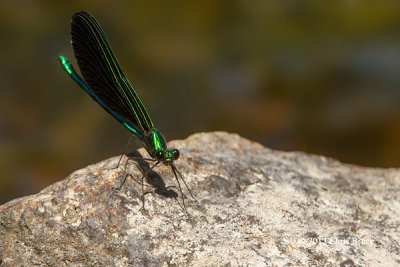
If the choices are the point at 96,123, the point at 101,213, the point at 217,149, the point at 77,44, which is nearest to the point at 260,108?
the point at 96,123

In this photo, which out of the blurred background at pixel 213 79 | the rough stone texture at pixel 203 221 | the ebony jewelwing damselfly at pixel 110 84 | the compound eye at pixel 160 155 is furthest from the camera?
the blurred background at pixel 213 79

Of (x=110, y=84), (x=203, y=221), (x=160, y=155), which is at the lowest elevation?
(x=203, y=221)

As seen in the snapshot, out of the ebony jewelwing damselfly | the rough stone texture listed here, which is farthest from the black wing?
the rough stone texture

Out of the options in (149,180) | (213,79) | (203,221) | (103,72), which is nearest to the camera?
(203,221)

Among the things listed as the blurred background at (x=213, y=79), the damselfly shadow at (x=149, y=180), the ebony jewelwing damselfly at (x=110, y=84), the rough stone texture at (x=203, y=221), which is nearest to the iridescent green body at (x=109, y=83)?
the ebony jewelwing damselfly at (x=110, y=84)

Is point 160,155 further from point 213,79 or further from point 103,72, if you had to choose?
point 213,79

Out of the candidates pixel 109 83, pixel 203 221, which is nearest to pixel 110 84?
pixel 109 83

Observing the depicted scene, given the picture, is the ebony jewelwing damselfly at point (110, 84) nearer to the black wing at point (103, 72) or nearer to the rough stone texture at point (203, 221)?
the black wing at point (103, 72)
